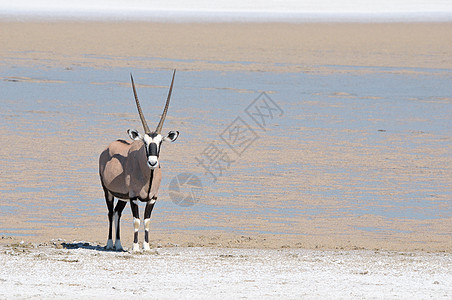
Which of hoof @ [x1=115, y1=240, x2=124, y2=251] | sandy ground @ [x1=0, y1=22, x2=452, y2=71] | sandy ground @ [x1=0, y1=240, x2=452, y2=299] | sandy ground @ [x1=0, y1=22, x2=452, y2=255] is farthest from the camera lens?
sandy ground @ [x1=0, y1=22, x2=452, y2=71]

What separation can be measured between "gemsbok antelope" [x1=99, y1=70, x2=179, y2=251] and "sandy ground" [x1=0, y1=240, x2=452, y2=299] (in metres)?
0.39

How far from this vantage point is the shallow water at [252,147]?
37.6 feet

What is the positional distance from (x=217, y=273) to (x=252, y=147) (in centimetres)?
720

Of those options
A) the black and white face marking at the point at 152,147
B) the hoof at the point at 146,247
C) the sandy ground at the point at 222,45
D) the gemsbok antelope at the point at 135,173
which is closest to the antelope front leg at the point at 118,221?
the gemsbok antelope at the point at 135,173

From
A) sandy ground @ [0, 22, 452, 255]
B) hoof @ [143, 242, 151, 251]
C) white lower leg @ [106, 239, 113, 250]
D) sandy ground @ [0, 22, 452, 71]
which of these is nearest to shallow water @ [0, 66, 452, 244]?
sandy ground @ [0, 22, 452, 255]

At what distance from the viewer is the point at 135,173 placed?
30.3ft

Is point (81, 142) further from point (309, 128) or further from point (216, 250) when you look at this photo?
point (216, 250)

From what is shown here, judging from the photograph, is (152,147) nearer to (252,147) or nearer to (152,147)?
(152,147)

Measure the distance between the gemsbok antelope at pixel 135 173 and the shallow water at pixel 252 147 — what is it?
1.44 metres

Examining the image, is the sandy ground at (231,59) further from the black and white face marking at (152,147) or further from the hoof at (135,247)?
the black and white face marking at (152,147)

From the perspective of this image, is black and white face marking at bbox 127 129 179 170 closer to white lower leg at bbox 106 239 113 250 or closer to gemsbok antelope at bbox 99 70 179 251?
gemsbok antelope at bbox 99 70 179 251

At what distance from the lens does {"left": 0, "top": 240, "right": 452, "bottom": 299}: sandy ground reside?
7.67m

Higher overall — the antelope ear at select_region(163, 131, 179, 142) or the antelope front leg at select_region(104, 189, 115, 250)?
the antelope ear at select_region(163, 131, 179, 142)

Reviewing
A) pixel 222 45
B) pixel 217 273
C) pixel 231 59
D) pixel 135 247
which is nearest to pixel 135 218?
pixel 135 247
